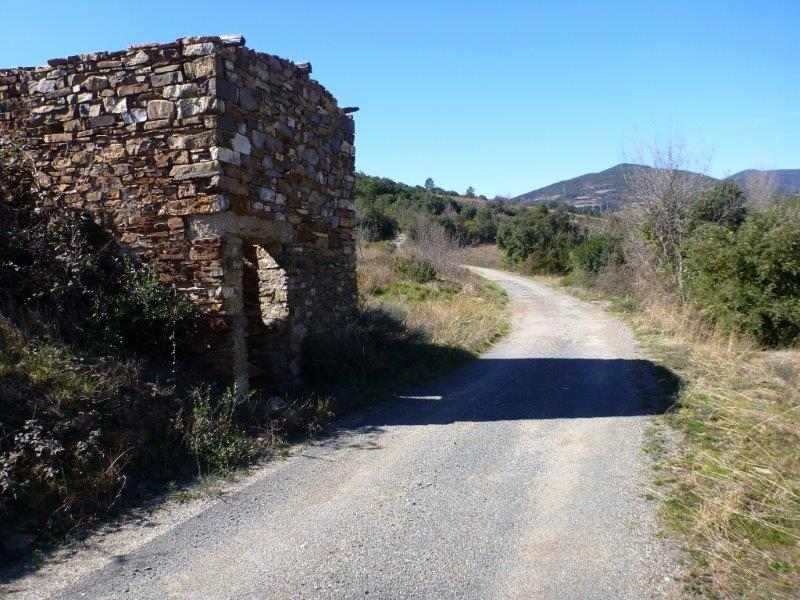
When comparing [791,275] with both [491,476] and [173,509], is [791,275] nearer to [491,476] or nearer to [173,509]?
[491,476]

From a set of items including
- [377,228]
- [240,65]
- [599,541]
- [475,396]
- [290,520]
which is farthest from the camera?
[377,228]

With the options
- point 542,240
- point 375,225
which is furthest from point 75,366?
point 542,240

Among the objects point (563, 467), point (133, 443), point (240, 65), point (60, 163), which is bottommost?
point (563, 467)

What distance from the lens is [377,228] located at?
32.5m

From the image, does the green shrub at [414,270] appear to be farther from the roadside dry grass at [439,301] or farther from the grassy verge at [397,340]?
the grassy verge at [397,340]

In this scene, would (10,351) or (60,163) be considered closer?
(10,351)

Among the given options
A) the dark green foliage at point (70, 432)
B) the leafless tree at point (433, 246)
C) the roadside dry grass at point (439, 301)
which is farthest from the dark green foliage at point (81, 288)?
the leafless tree at point (433, 246)

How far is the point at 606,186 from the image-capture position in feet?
226

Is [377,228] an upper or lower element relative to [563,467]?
upper

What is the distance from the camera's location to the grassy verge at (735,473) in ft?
11.9

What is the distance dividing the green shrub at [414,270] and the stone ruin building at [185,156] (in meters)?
14.9

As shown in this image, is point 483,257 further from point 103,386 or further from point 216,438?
point 103,386

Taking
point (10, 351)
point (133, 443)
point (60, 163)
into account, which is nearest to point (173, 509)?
point (133, 443)

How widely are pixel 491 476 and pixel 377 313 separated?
553 centimetres
